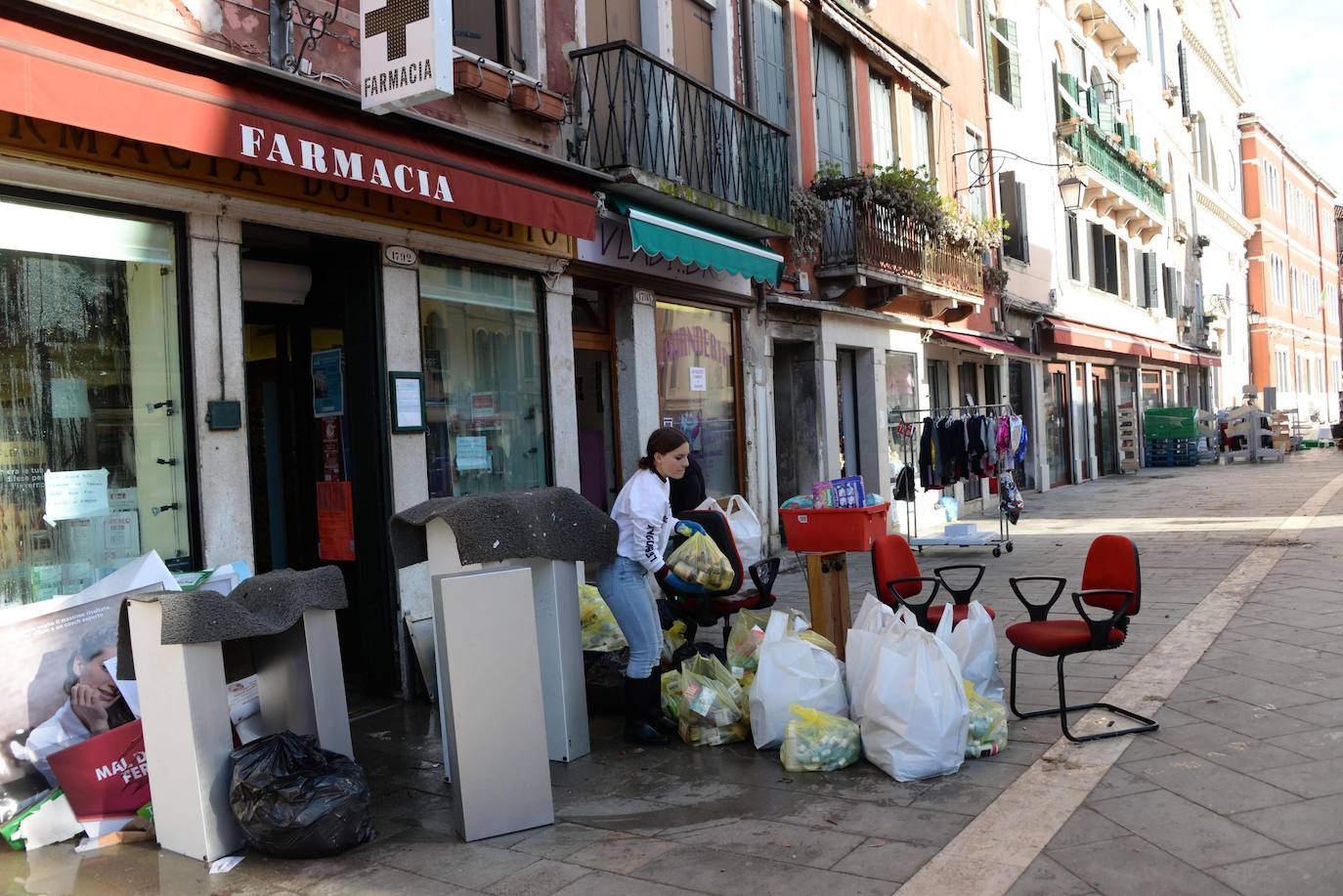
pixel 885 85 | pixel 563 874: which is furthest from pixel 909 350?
pixel 563 874

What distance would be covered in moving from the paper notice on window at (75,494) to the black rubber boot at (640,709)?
271cm

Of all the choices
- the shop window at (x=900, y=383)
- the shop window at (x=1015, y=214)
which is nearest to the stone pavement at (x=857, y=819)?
the shop window at (x=900, y=383)

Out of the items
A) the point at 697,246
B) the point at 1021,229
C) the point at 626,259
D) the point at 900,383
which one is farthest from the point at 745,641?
the point at 1021,229

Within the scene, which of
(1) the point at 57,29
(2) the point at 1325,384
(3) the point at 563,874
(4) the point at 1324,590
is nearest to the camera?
(3) the point at 563,874

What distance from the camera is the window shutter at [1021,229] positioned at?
63.8 feet

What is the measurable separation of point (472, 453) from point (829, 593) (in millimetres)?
2688

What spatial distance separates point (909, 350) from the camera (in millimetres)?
15289

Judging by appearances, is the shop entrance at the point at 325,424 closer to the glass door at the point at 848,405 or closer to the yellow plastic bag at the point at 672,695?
the yellow plastic bag at the point at 672,695

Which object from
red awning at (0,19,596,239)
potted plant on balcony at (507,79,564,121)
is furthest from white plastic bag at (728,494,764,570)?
potted plant on balcony at (507,79,564,121)

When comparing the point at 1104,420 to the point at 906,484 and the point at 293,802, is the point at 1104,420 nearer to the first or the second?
the point at 906,484

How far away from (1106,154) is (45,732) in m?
23.9

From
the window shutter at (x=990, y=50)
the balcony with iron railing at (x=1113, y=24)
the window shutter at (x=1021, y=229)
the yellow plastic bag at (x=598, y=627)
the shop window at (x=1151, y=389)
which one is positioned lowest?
the yellow plastic bag at (x=598, y=627)

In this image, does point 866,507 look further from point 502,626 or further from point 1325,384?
point 1325,384

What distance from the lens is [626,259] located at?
29.7 feet
